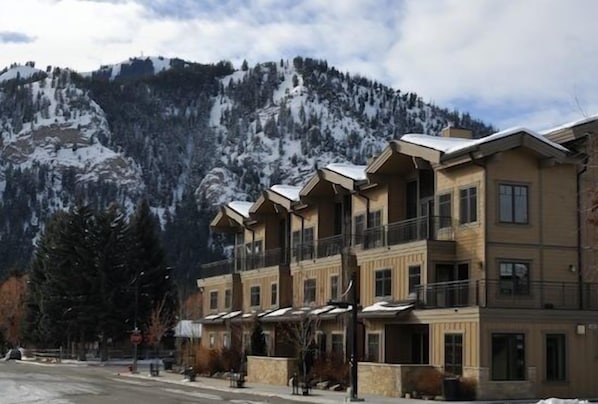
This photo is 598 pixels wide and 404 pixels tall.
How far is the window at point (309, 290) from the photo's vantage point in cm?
5209

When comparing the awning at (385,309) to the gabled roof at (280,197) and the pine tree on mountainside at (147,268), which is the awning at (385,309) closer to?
the gabled roof at (280,197)

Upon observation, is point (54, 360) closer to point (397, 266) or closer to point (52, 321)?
Result: point (52, 321)

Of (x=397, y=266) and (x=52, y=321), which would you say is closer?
(x=397, y=266)

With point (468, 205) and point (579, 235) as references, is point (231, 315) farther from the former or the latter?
point (579, 235)

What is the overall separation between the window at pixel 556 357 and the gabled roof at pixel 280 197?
76.2 feet

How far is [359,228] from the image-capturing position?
49688mm

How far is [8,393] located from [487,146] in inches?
858

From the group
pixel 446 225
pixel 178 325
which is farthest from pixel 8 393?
pixel 178 325

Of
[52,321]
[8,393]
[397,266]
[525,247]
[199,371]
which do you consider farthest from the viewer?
[52,321]

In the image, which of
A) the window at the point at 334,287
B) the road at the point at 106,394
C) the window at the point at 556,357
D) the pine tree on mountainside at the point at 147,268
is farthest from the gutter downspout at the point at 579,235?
the pine tree on mountainside at the point at 147,268

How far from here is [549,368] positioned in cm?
3709

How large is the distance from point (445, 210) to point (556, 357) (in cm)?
825

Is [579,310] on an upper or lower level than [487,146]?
lower

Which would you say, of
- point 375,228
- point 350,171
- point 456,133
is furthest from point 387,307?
point 350,171
